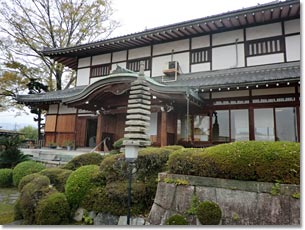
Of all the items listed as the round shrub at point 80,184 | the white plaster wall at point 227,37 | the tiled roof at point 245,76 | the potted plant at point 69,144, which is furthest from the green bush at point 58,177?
the white plaster wall at point 227,37

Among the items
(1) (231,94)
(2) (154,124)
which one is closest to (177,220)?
(1) (231,94)

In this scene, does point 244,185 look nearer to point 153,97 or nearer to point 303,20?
point 303,20

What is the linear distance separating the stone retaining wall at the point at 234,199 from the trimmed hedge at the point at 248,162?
0.09 meters

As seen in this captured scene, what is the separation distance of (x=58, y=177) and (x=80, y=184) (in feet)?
3.08

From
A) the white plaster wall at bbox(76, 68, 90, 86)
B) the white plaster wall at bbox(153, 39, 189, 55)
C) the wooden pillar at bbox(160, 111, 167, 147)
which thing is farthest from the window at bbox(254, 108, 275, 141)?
the white plaster wall at bbox(76, 68, 90, 86)

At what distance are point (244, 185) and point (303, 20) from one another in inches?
96.9

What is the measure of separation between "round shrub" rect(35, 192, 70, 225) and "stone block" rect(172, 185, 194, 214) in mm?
1838

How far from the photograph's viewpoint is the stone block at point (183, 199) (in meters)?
3.03

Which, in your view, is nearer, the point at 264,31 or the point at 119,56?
the point at 264,31

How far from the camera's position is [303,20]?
3.26m

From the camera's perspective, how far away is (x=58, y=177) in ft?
15.4

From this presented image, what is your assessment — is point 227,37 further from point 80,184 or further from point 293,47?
point 80,184

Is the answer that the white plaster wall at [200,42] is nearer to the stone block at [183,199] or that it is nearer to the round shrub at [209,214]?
the stone block at [183,199]

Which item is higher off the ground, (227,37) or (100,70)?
(227,37)
